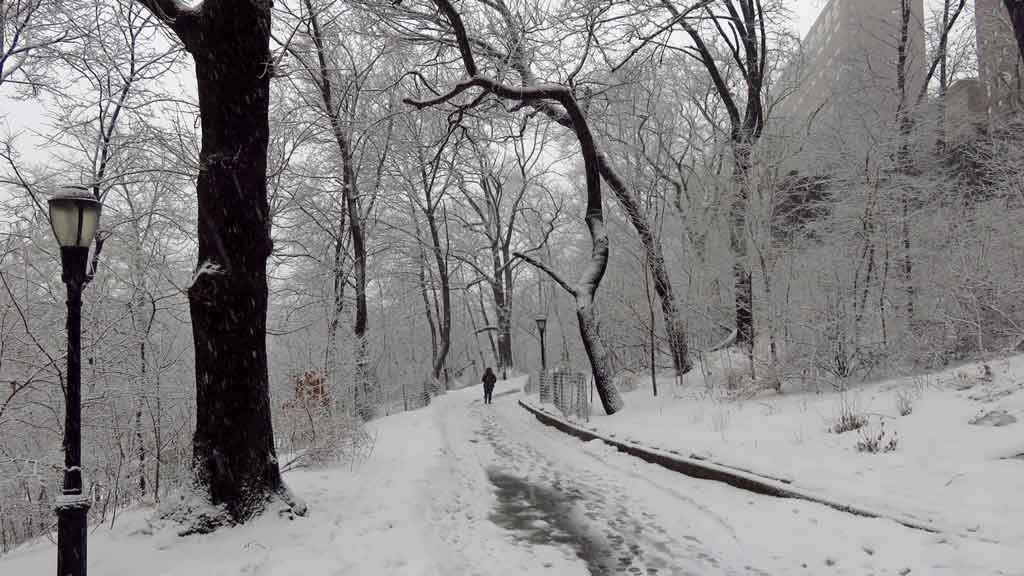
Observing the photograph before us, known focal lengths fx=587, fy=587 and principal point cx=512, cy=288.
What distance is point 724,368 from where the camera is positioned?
1331cm

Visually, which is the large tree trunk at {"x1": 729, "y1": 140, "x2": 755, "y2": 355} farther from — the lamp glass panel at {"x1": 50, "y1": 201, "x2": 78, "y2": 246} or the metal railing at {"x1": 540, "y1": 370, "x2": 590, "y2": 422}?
the lamp glass panel at {"x1": 50, "y1": 201, "x2": 78, "y2": 246}

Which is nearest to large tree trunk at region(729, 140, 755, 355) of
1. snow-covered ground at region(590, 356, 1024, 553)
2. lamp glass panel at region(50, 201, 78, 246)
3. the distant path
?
snow-covered ground at region(590, 356, 1024, 553)

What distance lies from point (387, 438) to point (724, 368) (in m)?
7.69

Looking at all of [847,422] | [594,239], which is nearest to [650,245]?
[594,239]

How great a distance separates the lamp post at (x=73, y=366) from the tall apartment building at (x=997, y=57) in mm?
18644

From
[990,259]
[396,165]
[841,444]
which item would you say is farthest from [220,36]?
[396,165]

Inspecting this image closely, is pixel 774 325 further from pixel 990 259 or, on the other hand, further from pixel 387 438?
pixel 387 438

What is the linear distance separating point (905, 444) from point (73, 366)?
8209mm

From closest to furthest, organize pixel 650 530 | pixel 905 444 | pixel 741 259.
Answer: pixel 650 530
pixel 905 444
pixel 741 259

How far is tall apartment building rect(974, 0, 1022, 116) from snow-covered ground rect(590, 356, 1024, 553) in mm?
10450

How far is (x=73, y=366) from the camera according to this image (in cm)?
461

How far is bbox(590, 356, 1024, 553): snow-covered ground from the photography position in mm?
4895

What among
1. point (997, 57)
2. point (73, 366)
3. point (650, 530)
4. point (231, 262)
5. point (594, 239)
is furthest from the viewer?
point (997, 57)

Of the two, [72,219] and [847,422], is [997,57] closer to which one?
[847,422]
